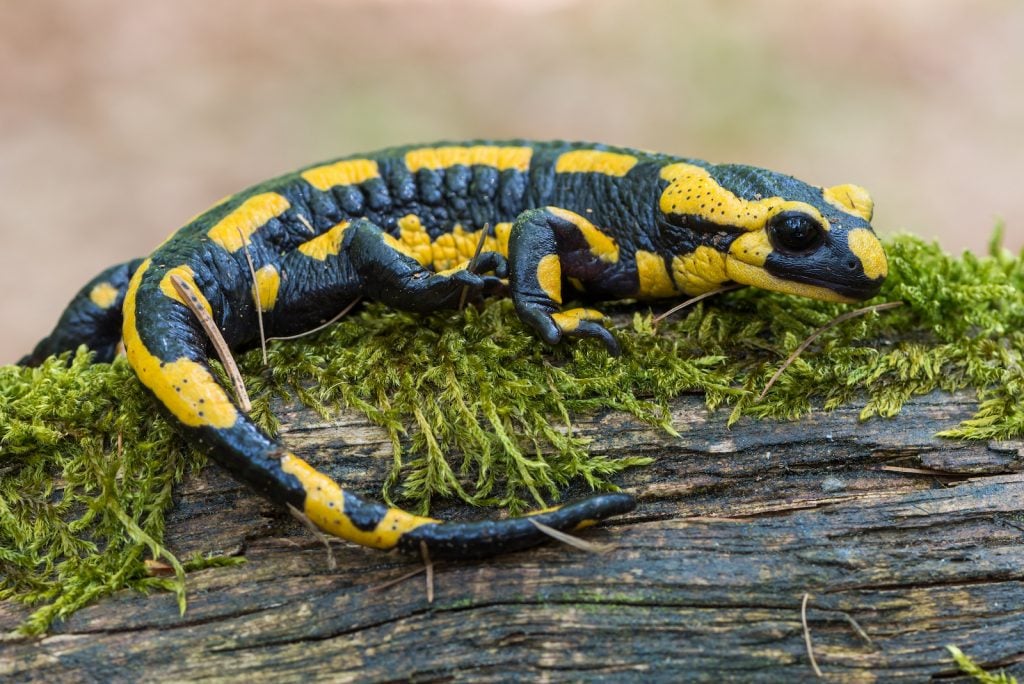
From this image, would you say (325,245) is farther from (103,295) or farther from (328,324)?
(103,295)

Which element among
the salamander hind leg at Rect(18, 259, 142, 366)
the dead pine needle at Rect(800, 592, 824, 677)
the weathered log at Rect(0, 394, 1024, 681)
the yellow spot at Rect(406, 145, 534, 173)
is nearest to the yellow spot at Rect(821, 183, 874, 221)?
the weathered log at Rect(0, 394, 1024, 681)

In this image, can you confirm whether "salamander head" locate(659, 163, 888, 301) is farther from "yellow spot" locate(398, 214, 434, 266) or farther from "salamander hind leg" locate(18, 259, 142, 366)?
"salamander hind leg" locate(18, 259, 142, 366)

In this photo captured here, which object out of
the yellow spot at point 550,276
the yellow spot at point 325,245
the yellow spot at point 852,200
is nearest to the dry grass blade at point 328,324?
the yellow spot at point 325,245

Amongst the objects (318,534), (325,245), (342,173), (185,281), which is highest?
(342,173)

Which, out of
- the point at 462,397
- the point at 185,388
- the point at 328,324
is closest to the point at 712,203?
the point at 462,397

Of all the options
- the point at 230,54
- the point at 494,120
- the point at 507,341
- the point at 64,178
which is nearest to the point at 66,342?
the point at 507,341

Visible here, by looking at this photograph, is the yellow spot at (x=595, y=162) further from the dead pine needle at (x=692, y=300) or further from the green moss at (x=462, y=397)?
the green moss at (x=462, y=397)
